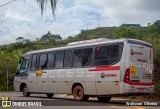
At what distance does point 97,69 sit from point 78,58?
5.85ft

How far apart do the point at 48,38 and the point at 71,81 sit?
206 ft

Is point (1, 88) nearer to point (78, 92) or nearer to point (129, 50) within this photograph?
point (78, 92)

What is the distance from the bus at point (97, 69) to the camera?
1554 centimetres

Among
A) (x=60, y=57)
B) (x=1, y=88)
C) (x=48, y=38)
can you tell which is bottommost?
(x=1, y=88)

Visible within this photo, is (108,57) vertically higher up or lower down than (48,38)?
lower down

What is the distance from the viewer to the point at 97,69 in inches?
657

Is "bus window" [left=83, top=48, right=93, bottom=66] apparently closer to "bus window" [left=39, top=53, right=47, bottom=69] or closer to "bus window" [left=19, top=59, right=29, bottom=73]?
"bus window" [left=39, top=53, right=47, bottom=69]

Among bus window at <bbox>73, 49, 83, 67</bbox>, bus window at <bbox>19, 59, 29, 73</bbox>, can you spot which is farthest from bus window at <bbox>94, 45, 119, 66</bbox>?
bus window at <bbox>19, 59, 29, 73</bbox>

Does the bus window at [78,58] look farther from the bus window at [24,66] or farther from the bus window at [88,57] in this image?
the bus window at [24,66]

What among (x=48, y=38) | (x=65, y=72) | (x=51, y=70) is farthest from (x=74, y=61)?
(x=48, y=38)

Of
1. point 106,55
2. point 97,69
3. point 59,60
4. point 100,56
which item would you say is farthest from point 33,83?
point 106,55

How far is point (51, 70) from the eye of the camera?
20.0 m

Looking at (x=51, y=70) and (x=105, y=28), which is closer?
(x=51, y=70)

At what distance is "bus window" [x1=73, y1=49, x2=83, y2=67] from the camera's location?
58.9ft
